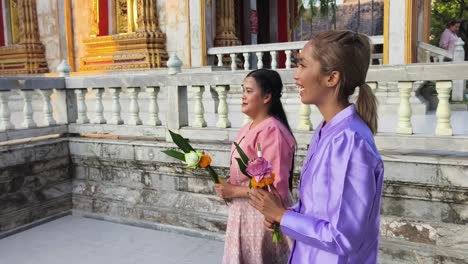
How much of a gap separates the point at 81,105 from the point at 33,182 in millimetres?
1213


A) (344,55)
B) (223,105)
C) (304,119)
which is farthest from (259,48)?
(344,55)

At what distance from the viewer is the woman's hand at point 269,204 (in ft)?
5.24

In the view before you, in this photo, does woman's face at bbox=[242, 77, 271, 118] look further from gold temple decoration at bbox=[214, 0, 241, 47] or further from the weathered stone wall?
→ gold temple decoration at bbox=[214, 0, 241, 47]

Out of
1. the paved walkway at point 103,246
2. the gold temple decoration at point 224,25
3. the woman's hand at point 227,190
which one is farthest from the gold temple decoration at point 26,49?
the woman's hand at point 227,190

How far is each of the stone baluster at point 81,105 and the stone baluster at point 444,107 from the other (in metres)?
A: 4.50

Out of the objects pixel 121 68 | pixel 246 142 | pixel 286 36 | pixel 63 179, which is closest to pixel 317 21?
pixel 286 36

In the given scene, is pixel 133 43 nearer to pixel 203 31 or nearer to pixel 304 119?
pixel 203 31

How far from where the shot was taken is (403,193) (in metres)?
3.88

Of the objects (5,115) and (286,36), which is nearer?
(5,115)

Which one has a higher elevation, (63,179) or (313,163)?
(313,163)

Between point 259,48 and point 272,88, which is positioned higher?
point 259,48

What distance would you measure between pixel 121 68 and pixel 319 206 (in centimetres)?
1047

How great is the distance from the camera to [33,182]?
18.5ft

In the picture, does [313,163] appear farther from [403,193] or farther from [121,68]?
[121,68]
